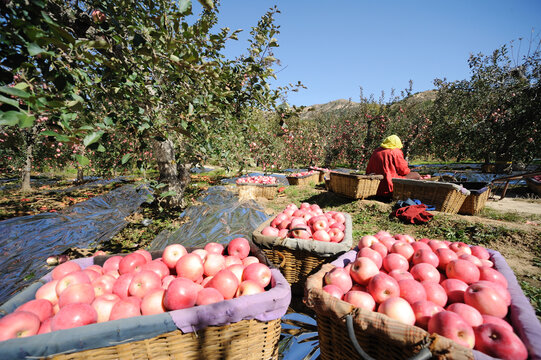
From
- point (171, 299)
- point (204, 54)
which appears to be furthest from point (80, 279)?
point (204, 54)

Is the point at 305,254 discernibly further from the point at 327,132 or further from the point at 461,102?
the point at 461,102

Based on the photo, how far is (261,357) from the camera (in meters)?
1.42

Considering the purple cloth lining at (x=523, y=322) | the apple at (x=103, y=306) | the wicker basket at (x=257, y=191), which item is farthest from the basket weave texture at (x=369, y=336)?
the wicker basket at (x=257, y=191)

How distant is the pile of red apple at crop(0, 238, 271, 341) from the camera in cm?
115

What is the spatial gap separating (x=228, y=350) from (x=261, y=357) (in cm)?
31

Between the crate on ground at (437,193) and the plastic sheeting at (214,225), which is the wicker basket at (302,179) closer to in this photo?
the crate on ground at (437,193)

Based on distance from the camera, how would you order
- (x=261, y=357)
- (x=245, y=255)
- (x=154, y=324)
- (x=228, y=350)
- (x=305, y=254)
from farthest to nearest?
(x=305, y=254), (x=245, y=255), (x=261, y=357), (x=228, y=350), (x=154, y=324)

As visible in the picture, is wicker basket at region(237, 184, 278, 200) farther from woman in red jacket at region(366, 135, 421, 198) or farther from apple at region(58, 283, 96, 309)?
apple at region(58, 283, 96, 309)

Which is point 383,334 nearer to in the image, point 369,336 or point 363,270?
point 369,336

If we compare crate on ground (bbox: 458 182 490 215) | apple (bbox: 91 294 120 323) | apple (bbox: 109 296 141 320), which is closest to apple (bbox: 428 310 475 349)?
apple (bbox: 109 296 141 320)

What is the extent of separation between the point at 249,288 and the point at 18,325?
1.20 meters

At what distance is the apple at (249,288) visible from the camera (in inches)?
56.4

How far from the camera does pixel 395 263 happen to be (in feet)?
5.96

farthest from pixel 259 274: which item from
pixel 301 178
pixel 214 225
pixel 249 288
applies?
pixel 301 178
